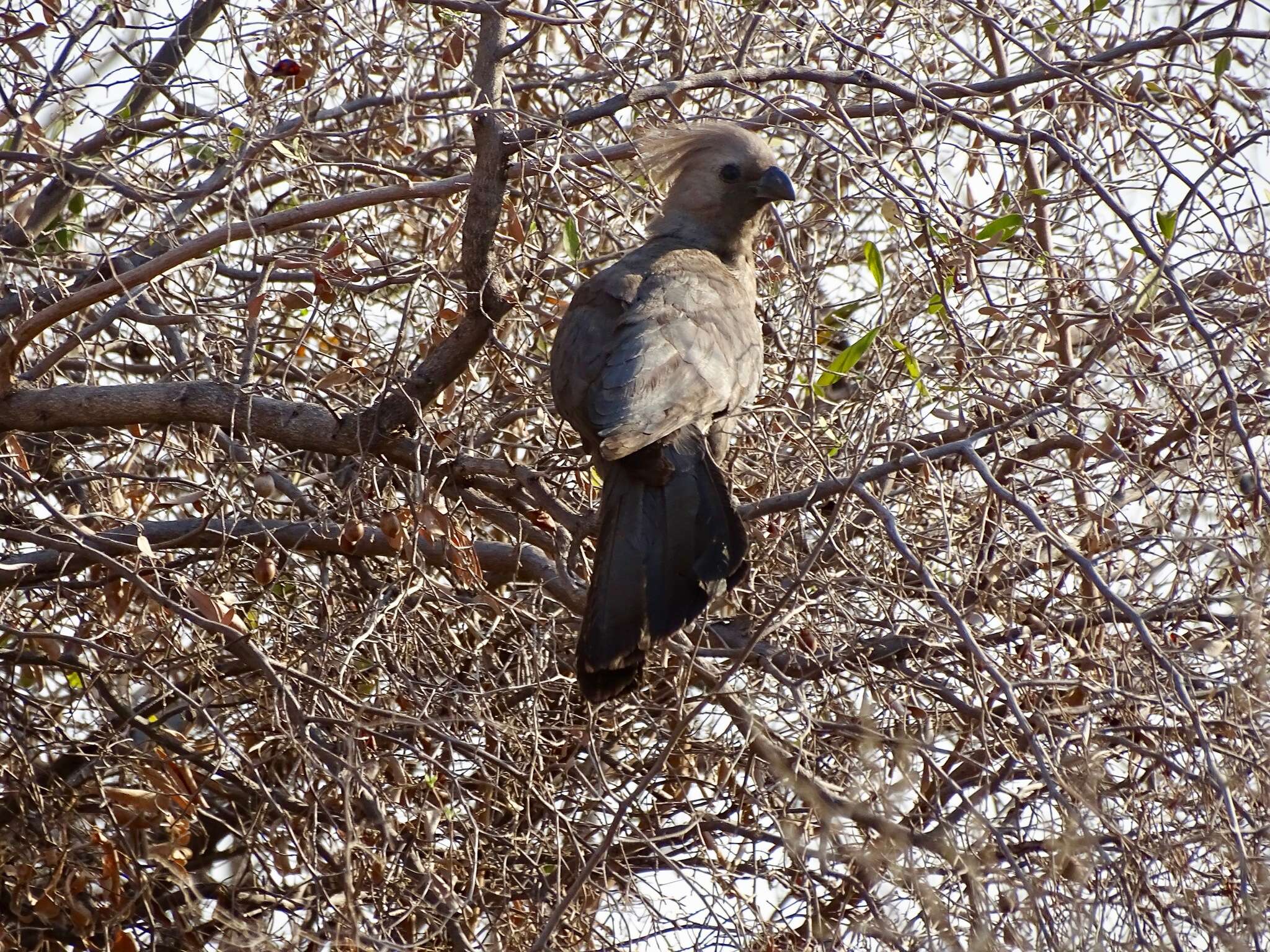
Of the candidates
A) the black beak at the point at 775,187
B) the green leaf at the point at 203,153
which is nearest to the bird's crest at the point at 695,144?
the black beak at the point at 775,187

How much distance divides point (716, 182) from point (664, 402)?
1260 millimetres

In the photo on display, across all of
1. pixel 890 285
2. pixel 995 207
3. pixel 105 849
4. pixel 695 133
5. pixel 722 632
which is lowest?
pixel 105 849

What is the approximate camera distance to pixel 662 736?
417cm

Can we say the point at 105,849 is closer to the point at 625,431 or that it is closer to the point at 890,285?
the point at 625,431

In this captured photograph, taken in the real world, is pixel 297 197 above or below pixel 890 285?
above

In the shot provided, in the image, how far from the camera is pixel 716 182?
15.8 ft

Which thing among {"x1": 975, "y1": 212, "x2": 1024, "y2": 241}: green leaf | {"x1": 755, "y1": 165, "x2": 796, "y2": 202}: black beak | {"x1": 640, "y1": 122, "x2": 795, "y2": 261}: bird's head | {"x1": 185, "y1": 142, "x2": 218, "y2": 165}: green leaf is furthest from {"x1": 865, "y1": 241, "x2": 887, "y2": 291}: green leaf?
{"x1": 185, "y1": 142, "x2": 218, "y2": 165}: green leaf

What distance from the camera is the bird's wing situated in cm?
381

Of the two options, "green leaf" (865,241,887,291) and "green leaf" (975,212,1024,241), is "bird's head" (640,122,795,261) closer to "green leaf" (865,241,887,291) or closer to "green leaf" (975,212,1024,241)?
"green leaf" (865,241,887,291)

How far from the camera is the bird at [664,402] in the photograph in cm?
359

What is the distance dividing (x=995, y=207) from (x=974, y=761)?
1772mm

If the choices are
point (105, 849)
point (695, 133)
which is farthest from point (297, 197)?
point (105, 849)

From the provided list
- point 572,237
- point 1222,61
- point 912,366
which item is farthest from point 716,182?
point 1222,61

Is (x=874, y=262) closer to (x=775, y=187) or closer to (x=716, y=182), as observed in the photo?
(x=775, y=187)
